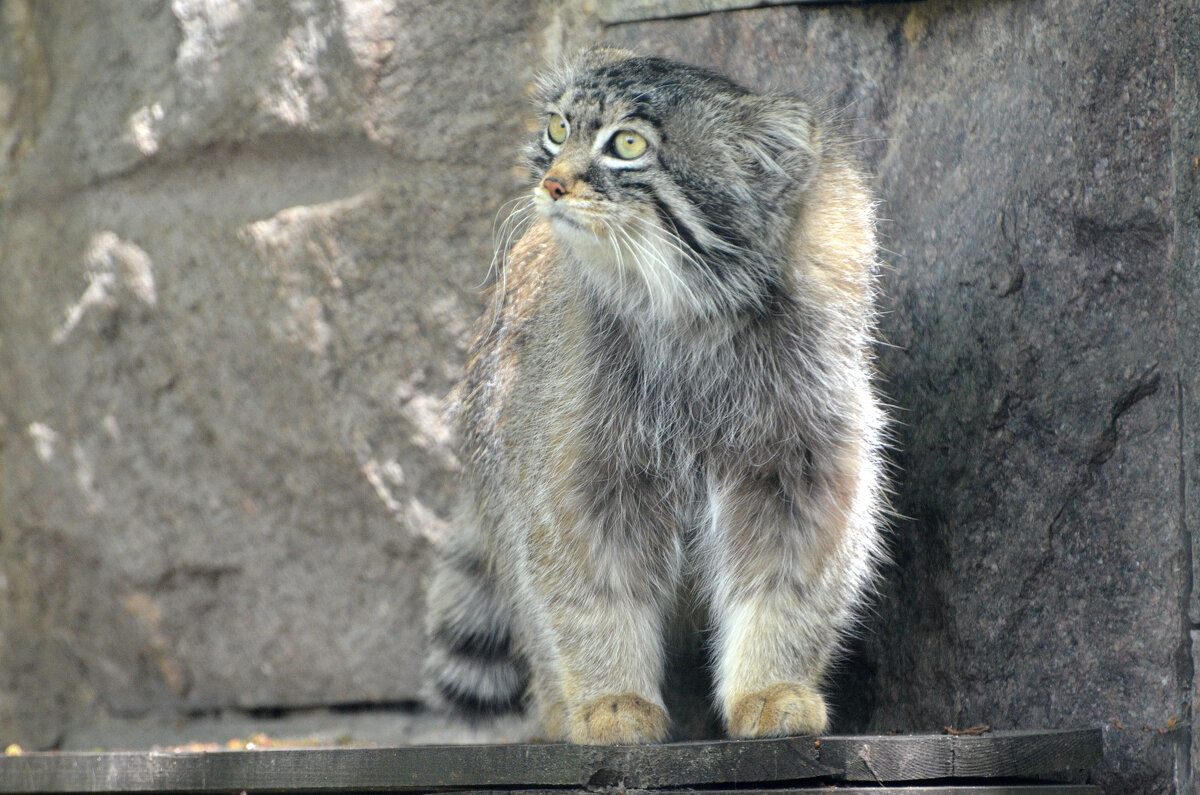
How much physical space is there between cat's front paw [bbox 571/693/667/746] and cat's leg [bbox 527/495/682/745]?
0.03 feet

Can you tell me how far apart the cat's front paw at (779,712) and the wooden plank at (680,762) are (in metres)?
0.15

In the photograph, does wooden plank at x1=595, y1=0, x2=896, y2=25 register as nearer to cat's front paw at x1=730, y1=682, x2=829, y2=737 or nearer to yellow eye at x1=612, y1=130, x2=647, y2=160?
yellow eye at x1=612, y1=130, x2=647, y2=160

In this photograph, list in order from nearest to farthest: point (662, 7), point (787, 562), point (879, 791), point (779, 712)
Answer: point (879, 791), point (779, 712), point (787, 562), point (662, 7)

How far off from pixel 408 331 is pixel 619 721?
5.28ft

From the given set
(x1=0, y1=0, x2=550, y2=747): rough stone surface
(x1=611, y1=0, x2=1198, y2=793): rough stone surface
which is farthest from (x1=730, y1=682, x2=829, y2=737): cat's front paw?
(x1=0, y1=0, x2=550, y2=747): rough stone surface

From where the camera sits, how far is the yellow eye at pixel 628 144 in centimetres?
269

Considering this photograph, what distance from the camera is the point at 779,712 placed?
99.7 inches

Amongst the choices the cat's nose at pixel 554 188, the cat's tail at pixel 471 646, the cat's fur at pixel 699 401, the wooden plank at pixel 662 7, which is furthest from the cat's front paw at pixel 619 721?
the wooden plank at pixel 662 7

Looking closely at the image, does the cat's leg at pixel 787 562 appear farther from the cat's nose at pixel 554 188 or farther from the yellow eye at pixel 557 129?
the yellow eye at pixel 557 129

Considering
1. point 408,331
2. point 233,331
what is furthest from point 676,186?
point 233,331

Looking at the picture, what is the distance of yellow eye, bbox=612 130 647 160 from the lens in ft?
→ 8.82

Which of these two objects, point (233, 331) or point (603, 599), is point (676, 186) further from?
point (233, 331)

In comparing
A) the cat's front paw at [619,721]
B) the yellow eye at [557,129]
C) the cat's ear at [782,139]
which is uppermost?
the cat's ear at [782,139]

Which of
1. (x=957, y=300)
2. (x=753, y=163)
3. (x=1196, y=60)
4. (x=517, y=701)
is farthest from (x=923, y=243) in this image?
(x=517, y=701)
